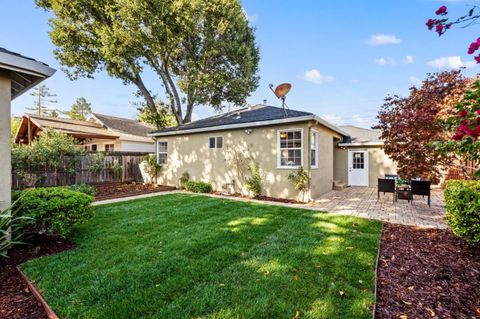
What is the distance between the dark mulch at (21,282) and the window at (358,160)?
1413 centimetres

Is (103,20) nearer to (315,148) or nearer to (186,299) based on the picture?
(315,148)

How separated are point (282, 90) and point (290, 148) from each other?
100 inches

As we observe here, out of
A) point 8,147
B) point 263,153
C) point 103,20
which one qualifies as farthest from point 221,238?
point 103,20

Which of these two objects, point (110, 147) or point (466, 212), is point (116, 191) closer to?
point (110, 147)

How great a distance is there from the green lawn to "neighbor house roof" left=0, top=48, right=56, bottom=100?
3.21m

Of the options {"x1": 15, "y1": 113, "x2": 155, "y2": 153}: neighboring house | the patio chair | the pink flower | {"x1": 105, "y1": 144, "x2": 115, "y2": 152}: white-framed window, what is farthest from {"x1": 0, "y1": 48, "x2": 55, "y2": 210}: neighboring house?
{"x1": 105, "y1": 144, "x2": 115, "y2": 152}: white-framed window

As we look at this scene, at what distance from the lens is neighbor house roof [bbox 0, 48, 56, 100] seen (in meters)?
3.65

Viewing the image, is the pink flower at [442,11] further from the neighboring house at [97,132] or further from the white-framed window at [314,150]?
the neighboring house at [97,132]

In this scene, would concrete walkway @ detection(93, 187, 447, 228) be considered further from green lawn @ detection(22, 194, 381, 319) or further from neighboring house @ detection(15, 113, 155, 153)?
neighboring house @ detection(15, 113, 155, 153)

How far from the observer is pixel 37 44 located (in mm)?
14430

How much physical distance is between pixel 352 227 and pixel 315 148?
15.2 ft

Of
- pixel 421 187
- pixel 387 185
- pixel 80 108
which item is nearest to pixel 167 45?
pixel 387 185

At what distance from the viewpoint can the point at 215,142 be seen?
36.6 ft

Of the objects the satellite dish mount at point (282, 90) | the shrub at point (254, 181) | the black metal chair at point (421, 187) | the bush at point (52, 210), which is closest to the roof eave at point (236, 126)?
the satellite dish mount at point (282, 90)
